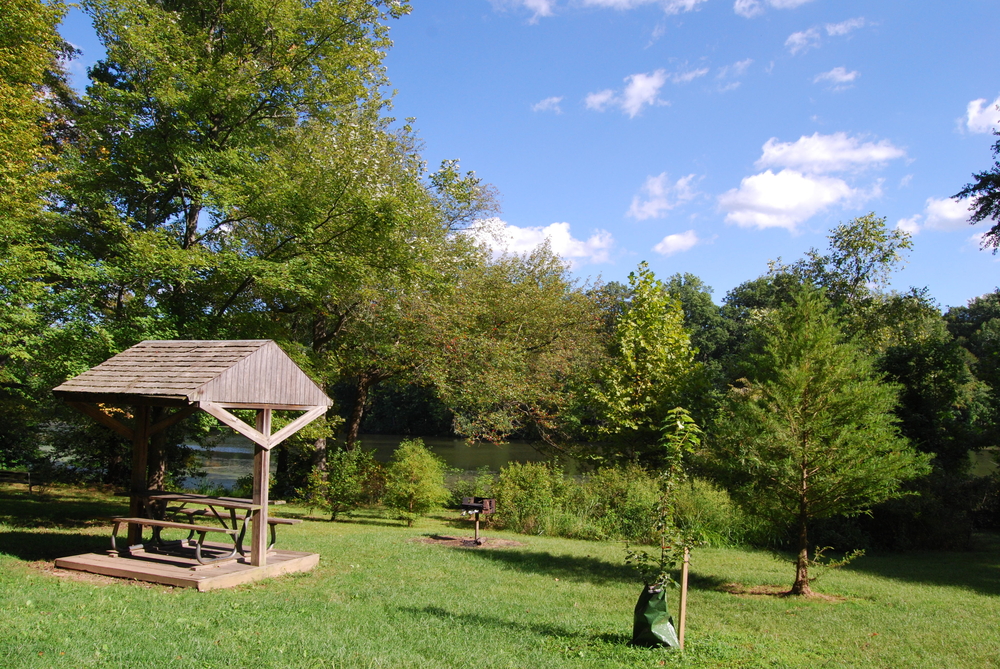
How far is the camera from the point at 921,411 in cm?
1711

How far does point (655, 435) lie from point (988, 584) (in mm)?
8841

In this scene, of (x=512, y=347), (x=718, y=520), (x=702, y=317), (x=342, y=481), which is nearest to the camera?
(x=718, y=520)

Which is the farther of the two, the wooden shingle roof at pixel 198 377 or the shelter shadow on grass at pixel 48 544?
the shelter shadow on grass at pixel 48 544

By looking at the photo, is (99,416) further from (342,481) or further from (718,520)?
(718,520)

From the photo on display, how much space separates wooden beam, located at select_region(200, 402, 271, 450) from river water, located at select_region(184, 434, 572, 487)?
53.2 ft

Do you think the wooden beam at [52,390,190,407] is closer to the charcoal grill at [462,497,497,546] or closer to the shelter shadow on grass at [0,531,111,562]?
the shelter shadow on grass at [0,531,111,562]

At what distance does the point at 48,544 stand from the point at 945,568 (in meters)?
15.4

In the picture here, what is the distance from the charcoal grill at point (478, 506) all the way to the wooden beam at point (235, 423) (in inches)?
228

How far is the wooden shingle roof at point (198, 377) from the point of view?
8148 millimetres

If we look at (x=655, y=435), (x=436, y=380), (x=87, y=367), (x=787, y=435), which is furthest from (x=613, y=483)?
(x=87, y=367)

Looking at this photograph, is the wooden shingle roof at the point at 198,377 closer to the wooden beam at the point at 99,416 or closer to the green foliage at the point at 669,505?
the wooden beam at the point at 99,416

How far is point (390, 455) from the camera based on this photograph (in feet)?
117

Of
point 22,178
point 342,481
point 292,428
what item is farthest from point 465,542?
point 22,178

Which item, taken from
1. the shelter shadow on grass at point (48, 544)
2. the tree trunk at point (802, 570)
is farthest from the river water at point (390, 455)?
the tree trunk at point (802, 570)
